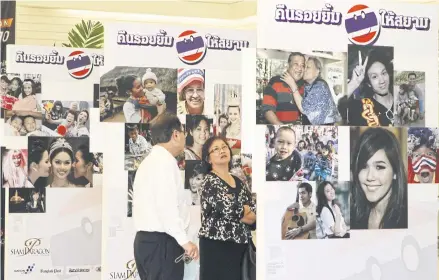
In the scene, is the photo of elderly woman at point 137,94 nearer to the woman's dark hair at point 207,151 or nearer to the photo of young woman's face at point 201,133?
the photo of young woman's face at point 201,133

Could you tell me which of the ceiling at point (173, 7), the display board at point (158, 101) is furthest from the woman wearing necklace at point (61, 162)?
the ceiling at point (173, 7)

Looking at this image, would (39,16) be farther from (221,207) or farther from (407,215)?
(407,215)

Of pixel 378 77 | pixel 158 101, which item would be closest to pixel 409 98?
pixel 378 77

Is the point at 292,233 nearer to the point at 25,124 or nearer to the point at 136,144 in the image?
the point at 136,144

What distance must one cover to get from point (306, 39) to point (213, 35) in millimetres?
1622

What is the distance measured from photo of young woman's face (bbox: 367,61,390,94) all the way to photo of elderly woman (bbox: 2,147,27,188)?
3.66 meters

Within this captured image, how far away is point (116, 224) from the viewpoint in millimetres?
6141

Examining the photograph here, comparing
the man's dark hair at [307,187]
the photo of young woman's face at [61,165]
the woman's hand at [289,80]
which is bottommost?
the man's dark hair at [307,187]

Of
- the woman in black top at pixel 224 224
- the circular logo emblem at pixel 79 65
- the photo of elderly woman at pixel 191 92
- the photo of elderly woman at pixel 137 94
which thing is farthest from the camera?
the circular logo emblem at pixel 79 65

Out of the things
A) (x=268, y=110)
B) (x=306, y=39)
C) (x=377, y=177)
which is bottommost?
(x=377, y=177)

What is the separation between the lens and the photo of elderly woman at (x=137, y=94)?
6086 mm

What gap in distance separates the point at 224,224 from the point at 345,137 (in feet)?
4.09

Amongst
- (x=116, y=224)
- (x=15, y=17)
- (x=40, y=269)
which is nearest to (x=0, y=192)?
(x=40, y=269)

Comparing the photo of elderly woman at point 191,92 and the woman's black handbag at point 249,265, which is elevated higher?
the photo of elderly woman at point 191,92
